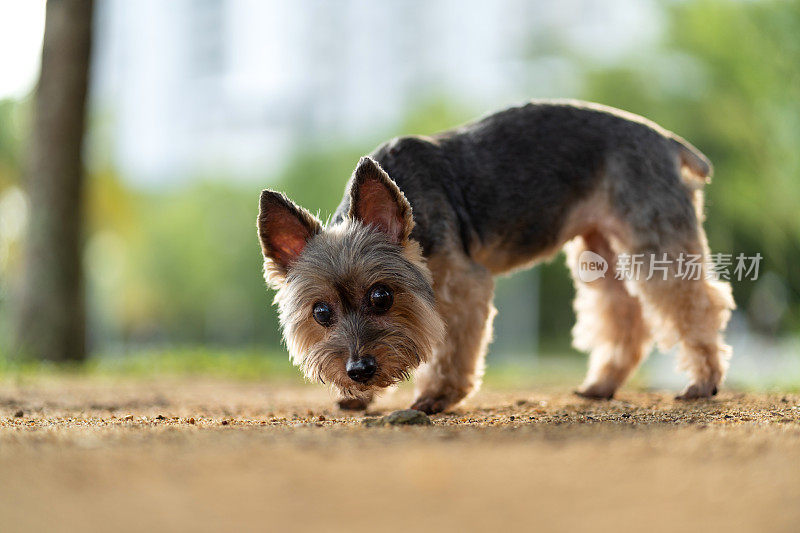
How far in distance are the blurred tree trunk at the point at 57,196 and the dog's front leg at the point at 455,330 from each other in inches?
341

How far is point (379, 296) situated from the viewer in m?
5.21

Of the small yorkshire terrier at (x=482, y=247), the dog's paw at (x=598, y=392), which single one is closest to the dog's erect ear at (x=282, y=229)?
the small yorkshire terrier at (x=482, y=247)

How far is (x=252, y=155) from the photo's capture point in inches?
1784

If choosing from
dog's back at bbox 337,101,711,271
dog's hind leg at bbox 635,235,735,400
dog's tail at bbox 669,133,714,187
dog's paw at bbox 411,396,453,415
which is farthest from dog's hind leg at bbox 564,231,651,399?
dog's paw at bbox 411,396,453,415

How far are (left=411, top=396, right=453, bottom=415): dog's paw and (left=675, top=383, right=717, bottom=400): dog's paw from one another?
191 cm

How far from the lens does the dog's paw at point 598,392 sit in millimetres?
6969

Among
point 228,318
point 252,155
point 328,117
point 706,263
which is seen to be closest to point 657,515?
point 706,263

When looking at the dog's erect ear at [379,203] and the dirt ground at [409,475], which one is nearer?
the dirt ground at [409,475]

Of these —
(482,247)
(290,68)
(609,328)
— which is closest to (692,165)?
(609,328)

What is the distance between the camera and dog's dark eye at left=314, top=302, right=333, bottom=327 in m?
5.27

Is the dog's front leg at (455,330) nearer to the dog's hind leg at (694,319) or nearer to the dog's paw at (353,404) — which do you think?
the dog's paw at (353,404)

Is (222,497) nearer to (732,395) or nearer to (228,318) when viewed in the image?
(732,395)

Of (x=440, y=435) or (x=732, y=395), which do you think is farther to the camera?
(x=732, y=395)

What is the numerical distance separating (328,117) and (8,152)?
118 ft
